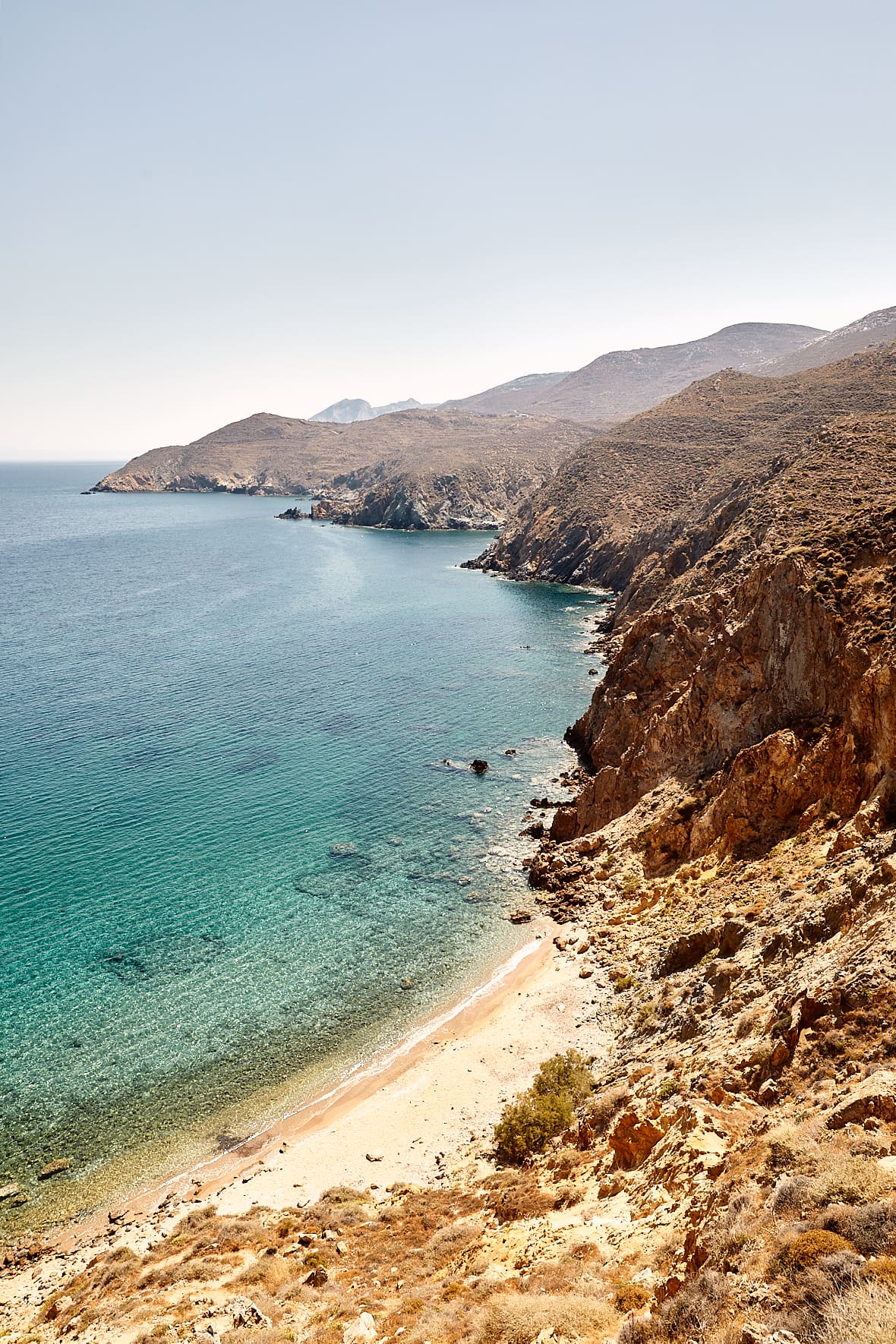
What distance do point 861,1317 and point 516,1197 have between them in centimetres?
1080

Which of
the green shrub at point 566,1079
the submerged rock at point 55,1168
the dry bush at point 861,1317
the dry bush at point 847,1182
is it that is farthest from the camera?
the submerged rock at point 55,1168

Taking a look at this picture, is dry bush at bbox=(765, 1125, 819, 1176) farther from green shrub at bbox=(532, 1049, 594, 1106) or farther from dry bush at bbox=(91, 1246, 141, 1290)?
dry bush at bbox=(91, 1246, 141, 1290)

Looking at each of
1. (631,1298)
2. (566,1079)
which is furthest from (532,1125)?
(631,1298)

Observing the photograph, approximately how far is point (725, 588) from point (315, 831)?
2810 centimetres

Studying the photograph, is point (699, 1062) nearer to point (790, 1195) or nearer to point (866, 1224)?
point (790, 1195)

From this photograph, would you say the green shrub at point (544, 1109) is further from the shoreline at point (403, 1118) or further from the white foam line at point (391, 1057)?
the white foam line at point (391, 1057)

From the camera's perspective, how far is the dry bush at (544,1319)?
11.8 m

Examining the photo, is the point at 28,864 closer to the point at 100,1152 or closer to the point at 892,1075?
the point at 100,1152

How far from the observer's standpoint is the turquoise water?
27.9 meters

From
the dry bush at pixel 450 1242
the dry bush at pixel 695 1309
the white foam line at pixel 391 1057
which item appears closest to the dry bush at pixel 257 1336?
the dry bush at pixel 450 1242

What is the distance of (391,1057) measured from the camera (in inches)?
1117

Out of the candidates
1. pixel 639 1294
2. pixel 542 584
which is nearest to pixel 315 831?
pixel 639 1294

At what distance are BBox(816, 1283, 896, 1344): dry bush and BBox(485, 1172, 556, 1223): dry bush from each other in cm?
912

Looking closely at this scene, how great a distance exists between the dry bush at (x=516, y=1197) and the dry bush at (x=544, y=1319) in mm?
3655
